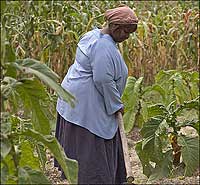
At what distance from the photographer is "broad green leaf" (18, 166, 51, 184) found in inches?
65.0

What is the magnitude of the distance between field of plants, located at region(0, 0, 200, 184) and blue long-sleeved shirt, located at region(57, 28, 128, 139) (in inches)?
8.7

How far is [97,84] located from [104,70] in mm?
118

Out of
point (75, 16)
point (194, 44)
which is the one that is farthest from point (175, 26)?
point (75, 16)

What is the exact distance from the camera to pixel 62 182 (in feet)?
14.7

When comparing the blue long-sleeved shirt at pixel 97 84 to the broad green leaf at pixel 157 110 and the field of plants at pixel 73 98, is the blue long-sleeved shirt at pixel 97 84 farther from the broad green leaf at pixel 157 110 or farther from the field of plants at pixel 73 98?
the broad green leaf at pixel 157 110

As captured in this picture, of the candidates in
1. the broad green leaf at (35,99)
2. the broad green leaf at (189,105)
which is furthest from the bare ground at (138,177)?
the broad green leaf at (35,99)

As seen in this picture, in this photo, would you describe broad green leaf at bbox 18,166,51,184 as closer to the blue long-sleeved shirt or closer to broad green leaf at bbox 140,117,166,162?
Answer: the blue long-sleeved shirt

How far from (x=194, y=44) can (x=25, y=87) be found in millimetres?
4915

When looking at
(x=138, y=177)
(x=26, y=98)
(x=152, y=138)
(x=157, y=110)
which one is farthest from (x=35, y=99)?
(x=138, y=177)

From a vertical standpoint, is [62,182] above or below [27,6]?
below

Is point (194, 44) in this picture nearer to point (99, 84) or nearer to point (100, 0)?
point (100, 0)

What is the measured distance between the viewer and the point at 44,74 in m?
1.65

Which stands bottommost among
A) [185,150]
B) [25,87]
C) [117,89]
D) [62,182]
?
[62,182]

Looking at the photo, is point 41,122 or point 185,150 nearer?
point 41,122
